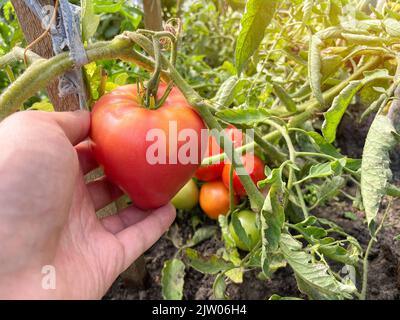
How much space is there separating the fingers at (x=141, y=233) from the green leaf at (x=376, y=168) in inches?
14.1

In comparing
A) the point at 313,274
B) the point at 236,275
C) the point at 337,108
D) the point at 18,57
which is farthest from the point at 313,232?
the point at 18,57

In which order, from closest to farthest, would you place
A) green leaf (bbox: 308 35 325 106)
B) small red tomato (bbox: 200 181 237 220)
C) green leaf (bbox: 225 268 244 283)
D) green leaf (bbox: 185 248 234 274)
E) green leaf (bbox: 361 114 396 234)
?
green leaf (bbox: 361 114 396 234) → green leaf (bbox: 308 35 325 106) → green leaf (bbox: 185 248 234 274) → green leaf (bbox: 225 268 244 283) → small red tomato (bbox: 200 181 237 220)

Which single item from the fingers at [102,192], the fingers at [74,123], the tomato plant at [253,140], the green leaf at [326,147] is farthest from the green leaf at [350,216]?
the fingers at [74,123]

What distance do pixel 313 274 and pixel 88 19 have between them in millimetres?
460

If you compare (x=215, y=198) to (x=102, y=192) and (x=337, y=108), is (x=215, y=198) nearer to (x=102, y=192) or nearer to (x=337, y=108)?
(x=102, y=192)

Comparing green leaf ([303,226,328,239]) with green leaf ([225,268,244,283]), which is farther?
green leaf ([225,268,244,283])

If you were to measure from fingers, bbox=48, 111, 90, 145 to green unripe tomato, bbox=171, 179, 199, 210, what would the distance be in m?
0.46

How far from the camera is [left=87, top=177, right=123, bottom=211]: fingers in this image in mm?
730

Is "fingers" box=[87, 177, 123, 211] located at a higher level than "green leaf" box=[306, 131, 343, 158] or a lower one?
lower

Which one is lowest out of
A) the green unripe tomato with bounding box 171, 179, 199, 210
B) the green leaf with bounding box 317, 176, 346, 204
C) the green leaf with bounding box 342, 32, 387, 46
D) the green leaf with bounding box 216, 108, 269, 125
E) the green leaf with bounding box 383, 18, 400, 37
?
the green unripe tomato with bounding box 171, 179, 199, 210

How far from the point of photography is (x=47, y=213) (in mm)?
547

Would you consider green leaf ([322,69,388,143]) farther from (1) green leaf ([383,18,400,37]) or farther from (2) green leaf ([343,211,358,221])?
(2) green leaf ([343,211,358,221])

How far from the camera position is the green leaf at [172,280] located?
844 millimetres

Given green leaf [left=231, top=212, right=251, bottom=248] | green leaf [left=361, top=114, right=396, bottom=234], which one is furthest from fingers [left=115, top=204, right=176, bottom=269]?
green leaf [left=361, top=114, right=396, bottom=234]
